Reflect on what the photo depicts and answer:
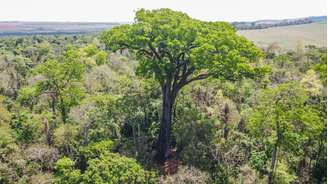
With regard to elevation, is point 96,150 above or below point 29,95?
below

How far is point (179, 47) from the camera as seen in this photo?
20.7 meters

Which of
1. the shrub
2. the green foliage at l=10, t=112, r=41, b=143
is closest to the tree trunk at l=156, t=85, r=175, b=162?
the shrub

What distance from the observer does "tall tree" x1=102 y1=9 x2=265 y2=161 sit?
65.6ft

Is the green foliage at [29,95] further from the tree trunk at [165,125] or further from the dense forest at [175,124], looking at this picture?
the tree trunk at [165,125]

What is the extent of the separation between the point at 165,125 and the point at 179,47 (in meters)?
5.42

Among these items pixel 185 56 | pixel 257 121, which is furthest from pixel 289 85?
pixel 185 56

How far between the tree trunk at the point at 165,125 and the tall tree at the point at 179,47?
0.06 meters

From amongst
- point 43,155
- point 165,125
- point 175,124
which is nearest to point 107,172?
point 43,155

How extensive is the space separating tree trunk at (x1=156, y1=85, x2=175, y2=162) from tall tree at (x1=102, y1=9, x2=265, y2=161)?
2.5 inches

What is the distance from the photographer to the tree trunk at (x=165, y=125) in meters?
22.7

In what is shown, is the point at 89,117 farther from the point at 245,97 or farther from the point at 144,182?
the point at 245,97

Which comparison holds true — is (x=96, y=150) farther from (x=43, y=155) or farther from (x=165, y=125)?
(x=165, y=125)

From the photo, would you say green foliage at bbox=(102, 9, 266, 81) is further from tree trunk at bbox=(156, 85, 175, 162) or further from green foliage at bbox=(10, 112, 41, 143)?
green foliage at bbox=(10, 112, 41, 143)

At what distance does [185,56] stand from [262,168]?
25.9 ft
